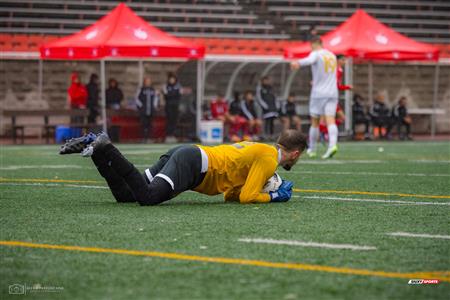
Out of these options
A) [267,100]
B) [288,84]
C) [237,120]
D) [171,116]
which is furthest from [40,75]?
[288,84]

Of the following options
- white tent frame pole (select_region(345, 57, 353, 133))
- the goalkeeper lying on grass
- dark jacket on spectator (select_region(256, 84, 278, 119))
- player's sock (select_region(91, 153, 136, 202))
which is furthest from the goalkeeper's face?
white tent frame pole (select_region(345, 57, 353, 133))

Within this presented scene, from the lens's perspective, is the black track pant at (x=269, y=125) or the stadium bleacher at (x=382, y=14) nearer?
the black track pant at (x=269, y=125)

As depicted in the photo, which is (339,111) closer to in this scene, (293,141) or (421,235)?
(293,141)

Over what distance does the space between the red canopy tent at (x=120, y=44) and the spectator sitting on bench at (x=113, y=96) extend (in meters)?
1.73

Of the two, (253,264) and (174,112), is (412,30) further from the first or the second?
(253,264)

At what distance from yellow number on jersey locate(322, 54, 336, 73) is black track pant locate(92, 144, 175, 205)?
9.93 m

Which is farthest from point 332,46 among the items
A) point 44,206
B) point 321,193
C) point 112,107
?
point 44,206

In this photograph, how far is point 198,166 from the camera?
8633 mm

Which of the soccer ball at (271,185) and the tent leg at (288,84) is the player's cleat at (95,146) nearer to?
the soccer ball at (271,185)

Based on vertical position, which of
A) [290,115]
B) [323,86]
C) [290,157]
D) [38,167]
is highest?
[323,86]

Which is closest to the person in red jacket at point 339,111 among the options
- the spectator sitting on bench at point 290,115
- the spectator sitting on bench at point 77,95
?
the spectator sitting on bench at point 290,115

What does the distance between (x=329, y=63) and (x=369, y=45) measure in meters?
9.11

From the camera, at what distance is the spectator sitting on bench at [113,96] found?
28359mm

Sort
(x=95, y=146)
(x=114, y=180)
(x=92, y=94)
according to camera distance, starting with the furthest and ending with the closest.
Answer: (x=92, y=94), (x=114, y=180), (x=95, y=146)
